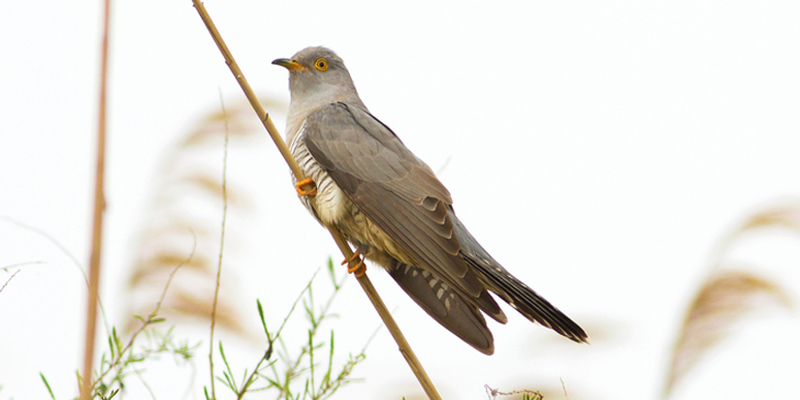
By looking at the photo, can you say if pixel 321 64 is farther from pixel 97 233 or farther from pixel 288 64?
pixel 97 233

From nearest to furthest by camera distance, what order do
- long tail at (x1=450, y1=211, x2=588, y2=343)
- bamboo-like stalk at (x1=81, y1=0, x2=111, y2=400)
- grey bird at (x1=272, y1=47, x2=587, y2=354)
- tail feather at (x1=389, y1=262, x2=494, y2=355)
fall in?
bamboo-like stalk at (x1=81, y1=0, x2=111, y2=400)
long tail at (x1=450, y1=211, x2=588, y2=343)
grey bird at (x1=272, y1=47, x2=587, y2=354)
tail feather at (x1=389, y1=262, x2=494, y2=355)

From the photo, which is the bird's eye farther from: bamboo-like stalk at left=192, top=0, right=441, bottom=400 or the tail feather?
bamboo-like stalk at left=192, top=0, right=441, bottom=400

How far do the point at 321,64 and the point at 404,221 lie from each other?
51.7 inches

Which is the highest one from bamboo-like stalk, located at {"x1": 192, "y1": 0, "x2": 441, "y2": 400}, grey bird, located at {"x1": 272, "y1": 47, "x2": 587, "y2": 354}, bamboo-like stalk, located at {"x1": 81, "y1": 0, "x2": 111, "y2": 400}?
grey bird, located at {"x1": 272, "y1": 47, "x2": 587, "y2": 354}

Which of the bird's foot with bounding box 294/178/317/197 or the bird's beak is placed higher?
the bird's beak

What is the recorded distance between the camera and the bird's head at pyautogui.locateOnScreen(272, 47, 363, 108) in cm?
328

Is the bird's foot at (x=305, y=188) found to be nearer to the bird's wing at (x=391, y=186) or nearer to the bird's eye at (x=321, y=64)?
the bird's wing at (x=391, y=186)

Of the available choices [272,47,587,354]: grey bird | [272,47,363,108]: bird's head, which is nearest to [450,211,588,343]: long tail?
[272,47,587,354]: grey bird

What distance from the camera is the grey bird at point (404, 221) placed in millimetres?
2211

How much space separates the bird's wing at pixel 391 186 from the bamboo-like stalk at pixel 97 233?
1472 millimetres

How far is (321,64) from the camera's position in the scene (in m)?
3.36

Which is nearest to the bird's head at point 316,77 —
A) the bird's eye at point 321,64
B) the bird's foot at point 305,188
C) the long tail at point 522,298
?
the bird's eye at point 321,64

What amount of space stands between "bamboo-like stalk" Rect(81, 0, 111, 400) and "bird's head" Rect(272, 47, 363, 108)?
2.35 metres

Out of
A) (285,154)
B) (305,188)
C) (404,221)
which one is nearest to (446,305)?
(404,221)
